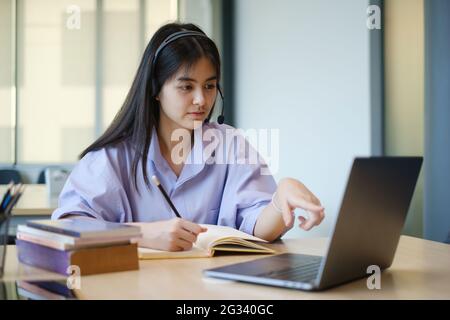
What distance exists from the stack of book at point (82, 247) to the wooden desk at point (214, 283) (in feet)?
0.06

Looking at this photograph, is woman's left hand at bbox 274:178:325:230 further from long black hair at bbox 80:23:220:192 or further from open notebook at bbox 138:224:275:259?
long black hair at bbox 80:23:220:192

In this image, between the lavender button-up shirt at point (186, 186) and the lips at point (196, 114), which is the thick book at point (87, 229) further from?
the lips at point (196, 114)

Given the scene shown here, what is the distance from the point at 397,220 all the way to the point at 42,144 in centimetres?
487

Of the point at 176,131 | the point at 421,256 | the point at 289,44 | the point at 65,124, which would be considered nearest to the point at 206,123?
the point at 176,131

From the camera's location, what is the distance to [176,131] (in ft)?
5.77

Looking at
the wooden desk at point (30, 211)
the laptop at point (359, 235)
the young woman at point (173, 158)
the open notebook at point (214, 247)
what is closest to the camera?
the laptop at point (359, 235)

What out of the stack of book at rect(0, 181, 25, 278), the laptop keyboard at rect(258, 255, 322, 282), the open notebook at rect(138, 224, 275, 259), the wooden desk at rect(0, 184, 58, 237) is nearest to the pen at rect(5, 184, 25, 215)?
the stack of book at rect(0, 181, 25, 278)

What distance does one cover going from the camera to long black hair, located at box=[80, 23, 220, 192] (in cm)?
164

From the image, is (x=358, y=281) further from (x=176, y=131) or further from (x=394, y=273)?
(x=176, y=131)

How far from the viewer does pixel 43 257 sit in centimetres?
108

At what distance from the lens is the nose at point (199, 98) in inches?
64.6

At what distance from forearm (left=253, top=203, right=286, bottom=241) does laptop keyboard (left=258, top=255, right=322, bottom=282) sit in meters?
0.34

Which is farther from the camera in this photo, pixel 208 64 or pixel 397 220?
pixel 208 64

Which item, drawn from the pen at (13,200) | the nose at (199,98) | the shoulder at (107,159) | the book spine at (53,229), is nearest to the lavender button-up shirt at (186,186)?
the shoulder at (107,159)
